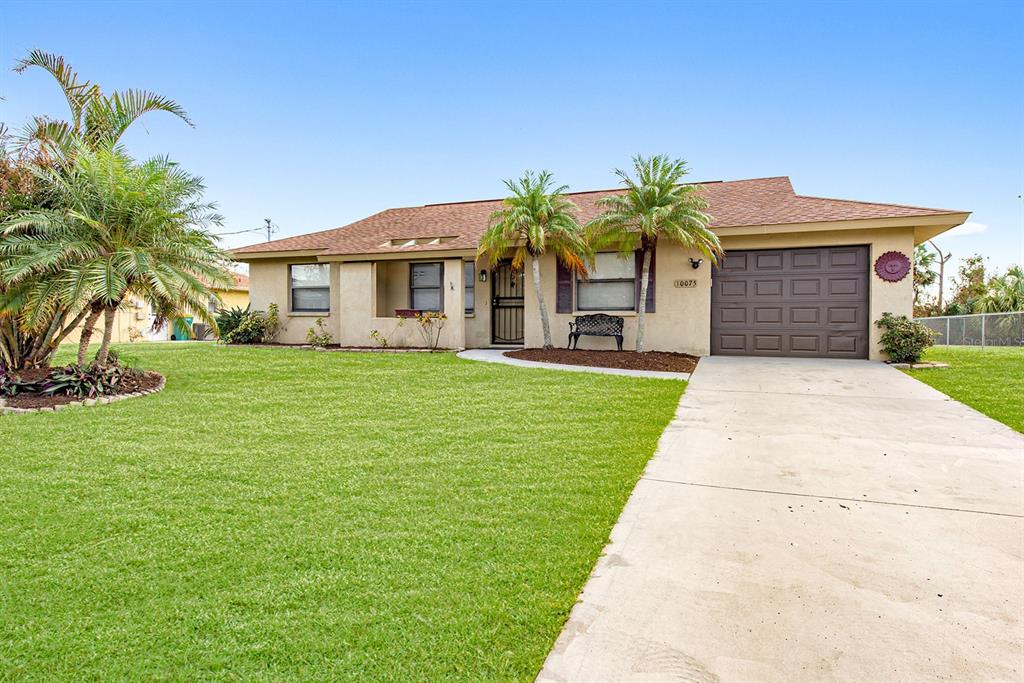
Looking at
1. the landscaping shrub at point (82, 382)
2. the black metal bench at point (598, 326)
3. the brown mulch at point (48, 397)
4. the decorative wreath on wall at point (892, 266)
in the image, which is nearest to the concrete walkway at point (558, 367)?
the black metal bench at point (598, 326)

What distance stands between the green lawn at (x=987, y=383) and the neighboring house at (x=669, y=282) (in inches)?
62.5

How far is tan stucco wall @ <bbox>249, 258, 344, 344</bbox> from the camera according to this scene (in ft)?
47.2

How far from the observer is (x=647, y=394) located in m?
6.88

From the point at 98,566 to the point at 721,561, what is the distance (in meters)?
2.83

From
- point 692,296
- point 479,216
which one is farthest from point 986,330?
point 479,216

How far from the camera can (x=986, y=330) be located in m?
17.3

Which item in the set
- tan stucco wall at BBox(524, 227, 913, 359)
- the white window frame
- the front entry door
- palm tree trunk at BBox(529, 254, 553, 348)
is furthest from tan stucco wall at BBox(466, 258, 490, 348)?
the white window frame

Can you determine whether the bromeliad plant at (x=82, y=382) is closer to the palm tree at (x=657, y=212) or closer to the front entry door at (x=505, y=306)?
the palm tree at (x=657, y=212)

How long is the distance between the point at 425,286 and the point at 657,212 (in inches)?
264

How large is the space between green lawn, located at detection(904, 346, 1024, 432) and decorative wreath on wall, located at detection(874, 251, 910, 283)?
1.91 m

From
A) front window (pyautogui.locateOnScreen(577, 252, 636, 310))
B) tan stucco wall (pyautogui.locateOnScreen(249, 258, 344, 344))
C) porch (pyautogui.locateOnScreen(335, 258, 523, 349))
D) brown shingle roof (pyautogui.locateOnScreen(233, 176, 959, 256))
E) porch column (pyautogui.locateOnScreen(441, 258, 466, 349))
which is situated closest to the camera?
brown shingle roof (pyautogui.locateOnScreen(233, 176, 959, 256))

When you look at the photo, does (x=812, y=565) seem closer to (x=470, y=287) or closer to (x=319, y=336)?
(x=470, y=287)

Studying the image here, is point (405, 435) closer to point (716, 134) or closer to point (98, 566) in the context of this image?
point (98, 566)

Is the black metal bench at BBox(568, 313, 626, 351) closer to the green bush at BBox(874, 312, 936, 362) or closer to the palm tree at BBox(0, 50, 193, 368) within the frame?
the green bush at BBox(874, 312, 936, 362)
